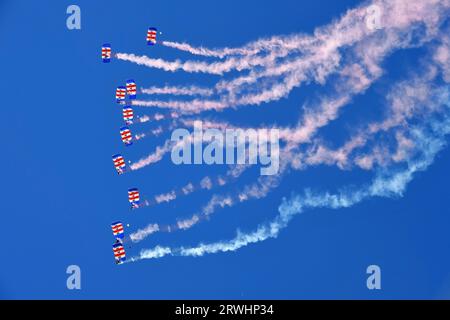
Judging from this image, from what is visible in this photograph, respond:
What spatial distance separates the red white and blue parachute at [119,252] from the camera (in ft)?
122

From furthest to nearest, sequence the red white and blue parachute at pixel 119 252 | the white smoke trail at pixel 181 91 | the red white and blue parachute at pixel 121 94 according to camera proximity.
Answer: the red white and blue parachute at pixel 121 94
the red white and blue parachute at pixel 119 252
the white smoke trail at pixel 181 91

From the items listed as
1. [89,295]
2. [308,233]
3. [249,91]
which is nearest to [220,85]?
[249,91]

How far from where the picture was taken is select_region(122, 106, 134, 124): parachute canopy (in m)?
37.1

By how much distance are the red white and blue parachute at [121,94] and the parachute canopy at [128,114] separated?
430 mm

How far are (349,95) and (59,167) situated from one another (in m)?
13.6

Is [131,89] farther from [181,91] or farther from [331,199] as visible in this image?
[331,199]

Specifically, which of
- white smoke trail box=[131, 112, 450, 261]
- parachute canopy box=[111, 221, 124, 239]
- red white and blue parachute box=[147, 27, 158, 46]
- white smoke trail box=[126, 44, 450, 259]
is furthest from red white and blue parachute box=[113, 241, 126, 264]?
red white and blue parachute box=[147, 27, 158, 46]

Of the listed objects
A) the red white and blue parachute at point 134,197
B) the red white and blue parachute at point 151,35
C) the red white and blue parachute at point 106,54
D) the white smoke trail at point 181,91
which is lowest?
the red white and blue parachute at point 134,197

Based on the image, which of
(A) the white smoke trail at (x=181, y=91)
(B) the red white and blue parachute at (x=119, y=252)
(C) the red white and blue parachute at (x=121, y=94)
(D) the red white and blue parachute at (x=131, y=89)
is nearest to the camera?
(A) the white smoke trail at (x=181, y=91)

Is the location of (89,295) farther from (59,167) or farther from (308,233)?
(308,233)

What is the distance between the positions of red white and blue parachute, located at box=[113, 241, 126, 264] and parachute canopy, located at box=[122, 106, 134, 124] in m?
5.46

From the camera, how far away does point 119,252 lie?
37.1m

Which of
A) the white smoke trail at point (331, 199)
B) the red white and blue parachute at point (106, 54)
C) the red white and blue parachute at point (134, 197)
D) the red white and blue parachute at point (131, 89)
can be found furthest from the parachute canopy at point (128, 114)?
the white smoke trail at point (331, 199)

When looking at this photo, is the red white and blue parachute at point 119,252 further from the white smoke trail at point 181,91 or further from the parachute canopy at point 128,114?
the white smoke trail at point 181,91
